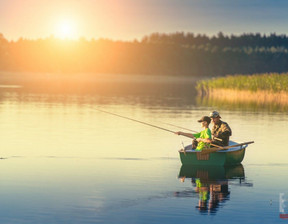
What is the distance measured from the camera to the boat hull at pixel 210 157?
18.4 m

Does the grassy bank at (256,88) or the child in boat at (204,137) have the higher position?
the grassy bank at (256,88)

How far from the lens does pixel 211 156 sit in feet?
61.3

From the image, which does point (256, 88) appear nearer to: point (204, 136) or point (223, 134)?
point (223, 134)

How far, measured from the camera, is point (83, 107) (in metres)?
44.2

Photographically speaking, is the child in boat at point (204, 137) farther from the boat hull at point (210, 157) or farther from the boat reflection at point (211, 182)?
the boat reflection at point (211, 182)

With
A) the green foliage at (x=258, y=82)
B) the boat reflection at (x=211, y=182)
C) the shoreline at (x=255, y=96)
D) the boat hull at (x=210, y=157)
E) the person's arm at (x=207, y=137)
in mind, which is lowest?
the boat reflection at (x=211, y=182)

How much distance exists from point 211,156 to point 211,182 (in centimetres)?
203

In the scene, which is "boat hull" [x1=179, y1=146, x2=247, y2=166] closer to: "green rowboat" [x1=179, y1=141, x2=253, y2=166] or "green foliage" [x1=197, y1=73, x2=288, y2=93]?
"green rowboat" [x1=179, y1=141, x2=253, y2=166]

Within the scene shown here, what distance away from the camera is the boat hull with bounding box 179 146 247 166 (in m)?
18.4

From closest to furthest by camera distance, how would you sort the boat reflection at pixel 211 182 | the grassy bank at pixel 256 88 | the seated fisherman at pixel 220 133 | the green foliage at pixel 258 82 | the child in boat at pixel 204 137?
the boat reflection at pixel 211 182 → the child in boat at pixel 204 137 → the seated fisherman at pixel 220 133 → the green foliage at pixel 258 82 → the grassy bank at pixel 256 88

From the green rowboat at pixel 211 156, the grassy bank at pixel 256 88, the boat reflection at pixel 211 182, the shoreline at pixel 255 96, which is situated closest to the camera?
the boat reflection at pixel 211 182

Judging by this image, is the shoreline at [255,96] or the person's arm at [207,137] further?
the shoreline at [255,96]

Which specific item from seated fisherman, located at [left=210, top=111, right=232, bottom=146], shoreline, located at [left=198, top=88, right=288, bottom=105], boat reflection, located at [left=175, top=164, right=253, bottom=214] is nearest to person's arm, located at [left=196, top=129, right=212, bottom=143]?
seated fisherman, located at [left=210, top=111, right=232, bottom=146]

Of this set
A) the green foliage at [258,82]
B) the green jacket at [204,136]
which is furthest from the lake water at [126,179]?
the green foliage at [258,82]
